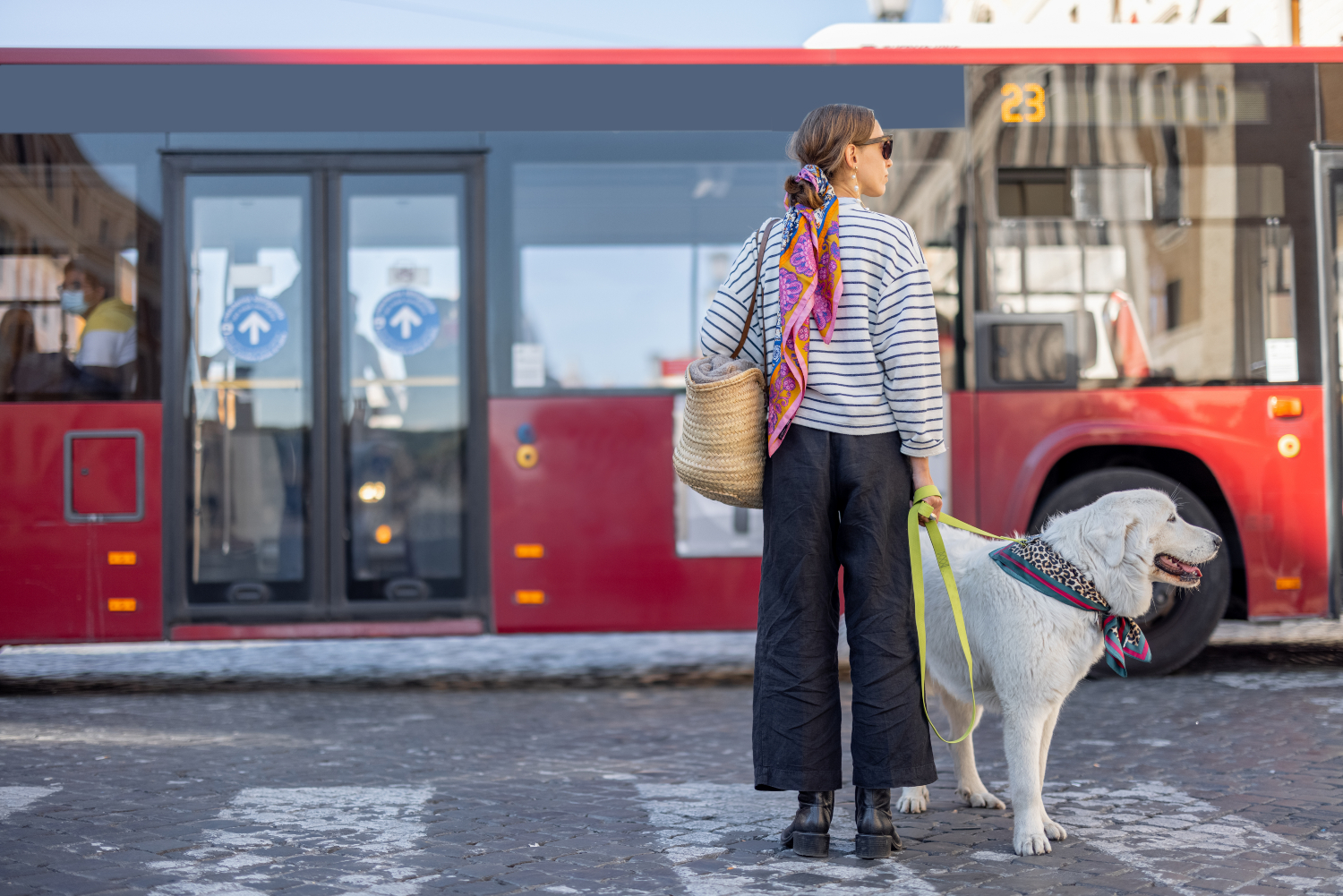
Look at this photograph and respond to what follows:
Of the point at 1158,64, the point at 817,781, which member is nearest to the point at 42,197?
the point at 817,781

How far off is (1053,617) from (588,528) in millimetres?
3595

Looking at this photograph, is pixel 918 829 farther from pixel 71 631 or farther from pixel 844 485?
pixel 71 631

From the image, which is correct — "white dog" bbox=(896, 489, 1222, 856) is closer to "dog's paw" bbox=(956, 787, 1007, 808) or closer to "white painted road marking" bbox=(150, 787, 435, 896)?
"dog's paw" bbox=(956, 787, 1007, 808)

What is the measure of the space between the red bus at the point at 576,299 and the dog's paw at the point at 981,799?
2856 mm

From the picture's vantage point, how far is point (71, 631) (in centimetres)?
694

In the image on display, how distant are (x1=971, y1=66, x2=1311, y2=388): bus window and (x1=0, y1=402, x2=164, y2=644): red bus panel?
4709mm

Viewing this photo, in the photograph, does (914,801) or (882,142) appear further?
(914,801)

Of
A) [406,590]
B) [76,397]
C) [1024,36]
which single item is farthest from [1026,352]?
[76,397]

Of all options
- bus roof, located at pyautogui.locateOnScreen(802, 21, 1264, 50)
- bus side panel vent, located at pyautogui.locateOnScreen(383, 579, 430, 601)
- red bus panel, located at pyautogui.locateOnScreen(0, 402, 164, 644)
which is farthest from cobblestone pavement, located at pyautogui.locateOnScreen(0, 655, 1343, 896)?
bus roof, located at pyautogui.locateOnScreen(802, 21, 1264, 50)

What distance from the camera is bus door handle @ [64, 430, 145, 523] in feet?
22.7

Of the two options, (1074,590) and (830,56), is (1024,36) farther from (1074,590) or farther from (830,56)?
(1074,590)

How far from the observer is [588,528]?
23.4 feet

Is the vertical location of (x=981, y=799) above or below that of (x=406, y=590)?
below

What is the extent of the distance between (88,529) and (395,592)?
165 centimetres
